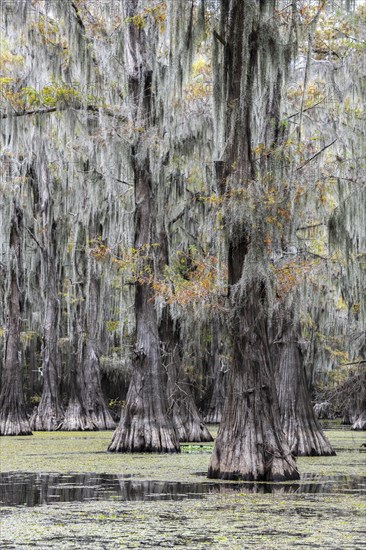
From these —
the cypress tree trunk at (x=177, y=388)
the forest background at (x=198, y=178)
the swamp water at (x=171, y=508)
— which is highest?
the forest background at (x=198, y=178)

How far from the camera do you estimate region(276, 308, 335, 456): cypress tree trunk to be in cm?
1343

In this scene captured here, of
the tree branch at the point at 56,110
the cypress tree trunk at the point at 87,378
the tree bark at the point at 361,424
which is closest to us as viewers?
the tree branch at the point at 56,110

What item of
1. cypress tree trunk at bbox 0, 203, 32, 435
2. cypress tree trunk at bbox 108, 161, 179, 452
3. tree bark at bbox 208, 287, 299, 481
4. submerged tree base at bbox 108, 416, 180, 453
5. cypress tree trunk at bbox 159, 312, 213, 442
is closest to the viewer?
tree bark at bbox 208, 287, 299, 481

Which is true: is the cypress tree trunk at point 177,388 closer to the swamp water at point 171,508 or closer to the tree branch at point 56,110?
the tree branch at point 56,110

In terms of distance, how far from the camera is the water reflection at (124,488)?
7898 mm

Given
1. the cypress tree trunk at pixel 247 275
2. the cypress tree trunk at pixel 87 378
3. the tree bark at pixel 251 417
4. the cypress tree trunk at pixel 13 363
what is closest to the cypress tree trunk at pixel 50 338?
the cypress tree trunk at pixel 87 378

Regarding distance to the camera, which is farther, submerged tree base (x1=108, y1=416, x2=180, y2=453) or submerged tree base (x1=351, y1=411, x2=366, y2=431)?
submerged tree base (x1=351, y1=411, x2=366, y2=431)

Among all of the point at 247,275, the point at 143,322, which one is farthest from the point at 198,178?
the point at 247,275

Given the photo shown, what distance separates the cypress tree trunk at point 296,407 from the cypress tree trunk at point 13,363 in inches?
367

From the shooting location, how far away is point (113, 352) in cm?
3050

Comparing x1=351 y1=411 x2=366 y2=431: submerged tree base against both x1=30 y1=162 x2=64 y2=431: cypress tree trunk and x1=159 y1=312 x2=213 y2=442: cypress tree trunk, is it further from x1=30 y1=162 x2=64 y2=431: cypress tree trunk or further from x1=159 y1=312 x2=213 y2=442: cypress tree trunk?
x1=159 y1=312 x2=213 y2=442: cypress tree trunk

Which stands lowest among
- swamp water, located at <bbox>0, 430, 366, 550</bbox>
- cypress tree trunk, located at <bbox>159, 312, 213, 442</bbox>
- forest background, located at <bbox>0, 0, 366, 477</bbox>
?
swamp water, located at <bbox>0, 430, 366, 550</bbox>

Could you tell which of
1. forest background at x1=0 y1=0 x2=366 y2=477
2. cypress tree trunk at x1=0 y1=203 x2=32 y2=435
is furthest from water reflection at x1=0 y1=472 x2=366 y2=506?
cypress tree trunk at x1=0 y1=203 x2=32 y2=435

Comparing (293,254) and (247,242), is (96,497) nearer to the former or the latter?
(247,242)
